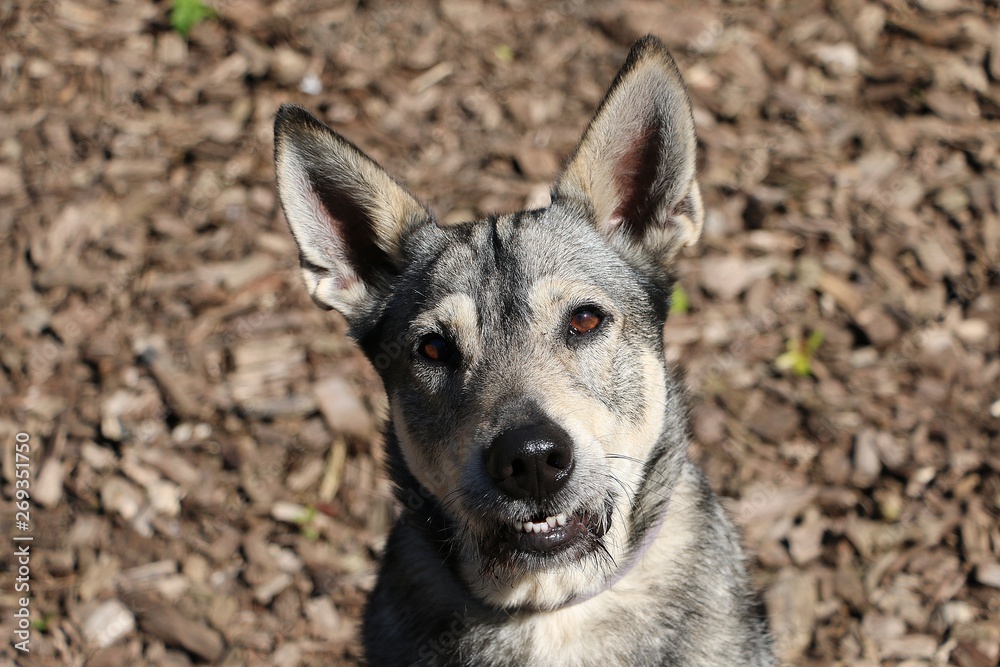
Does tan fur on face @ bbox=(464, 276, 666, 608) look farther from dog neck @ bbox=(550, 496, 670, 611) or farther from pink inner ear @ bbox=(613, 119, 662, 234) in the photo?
pink inner ear @ bbox=(613, 119, 662, 234)

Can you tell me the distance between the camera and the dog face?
334cm

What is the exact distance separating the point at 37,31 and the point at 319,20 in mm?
2219

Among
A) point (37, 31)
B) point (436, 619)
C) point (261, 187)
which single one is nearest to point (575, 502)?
point (436, 619)

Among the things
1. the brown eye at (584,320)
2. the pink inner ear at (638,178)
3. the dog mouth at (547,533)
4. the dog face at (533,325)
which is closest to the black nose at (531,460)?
the dog face at (533,325)

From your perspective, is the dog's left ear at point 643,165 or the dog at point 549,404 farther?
the dog's left ear at point 643,165

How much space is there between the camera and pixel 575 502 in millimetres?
3283

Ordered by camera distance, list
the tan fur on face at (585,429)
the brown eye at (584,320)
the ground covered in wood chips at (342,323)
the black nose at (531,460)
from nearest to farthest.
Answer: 1. the black nose at (531,460)
2. the tan fur on face at (585,429)
3. the brown eye at (584,320)
4. the ground covered in wood chips at (342,323)

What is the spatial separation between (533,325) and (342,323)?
9.28 feet

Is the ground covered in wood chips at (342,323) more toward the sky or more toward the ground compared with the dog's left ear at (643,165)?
more toward the ground

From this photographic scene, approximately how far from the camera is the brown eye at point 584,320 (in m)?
3.69

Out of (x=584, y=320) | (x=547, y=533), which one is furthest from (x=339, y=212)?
(x=547, y=533)

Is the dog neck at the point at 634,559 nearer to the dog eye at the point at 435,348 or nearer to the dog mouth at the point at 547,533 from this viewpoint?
the dog mouth at the point at 547,533

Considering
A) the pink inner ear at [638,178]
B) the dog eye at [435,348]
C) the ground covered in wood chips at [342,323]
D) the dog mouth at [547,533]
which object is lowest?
the ground covered in wood chips at [342,323]

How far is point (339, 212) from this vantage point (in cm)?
411
